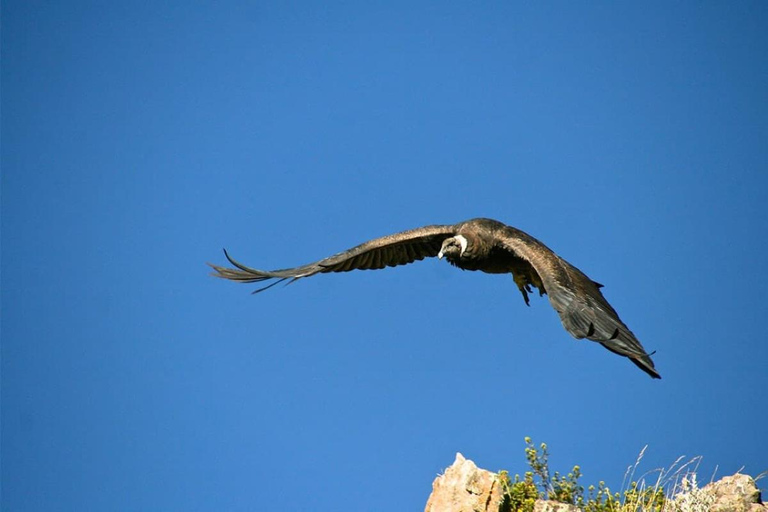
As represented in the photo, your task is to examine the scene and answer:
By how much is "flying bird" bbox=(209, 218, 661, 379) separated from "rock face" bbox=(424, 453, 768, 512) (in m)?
1.83

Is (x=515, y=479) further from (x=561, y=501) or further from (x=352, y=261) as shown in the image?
(x=352, y=261)

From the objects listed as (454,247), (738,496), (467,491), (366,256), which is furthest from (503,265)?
(738,496)

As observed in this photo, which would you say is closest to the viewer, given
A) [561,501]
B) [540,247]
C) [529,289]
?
[561,501]

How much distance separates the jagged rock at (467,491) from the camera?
1189 centimetres

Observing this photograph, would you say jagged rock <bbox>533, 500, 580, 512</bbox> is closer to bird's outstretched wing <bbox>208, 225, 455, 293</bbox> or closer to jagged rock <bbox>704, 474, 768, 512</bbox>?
jagged rock <bbox>704, 474, 768, 512</bbox>

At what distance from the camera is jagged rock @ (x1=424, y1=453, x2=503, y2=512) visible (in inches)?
468

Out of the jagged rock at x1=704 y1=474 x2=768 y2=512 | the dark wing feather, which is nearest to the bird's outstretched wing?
the dark wing feather

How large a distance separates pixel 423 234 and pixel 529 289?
146 cm

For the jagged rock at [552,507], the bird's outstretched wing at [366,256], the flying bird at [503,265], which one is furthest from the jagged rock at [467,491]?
the bird's outstretched wing at [366,256]

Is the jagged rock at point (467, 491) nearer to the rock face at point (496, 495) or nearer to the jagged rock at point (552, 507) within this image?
the rock face at point (496, 495)

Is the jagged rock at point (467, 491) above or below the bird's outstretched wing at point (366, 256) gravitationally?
below

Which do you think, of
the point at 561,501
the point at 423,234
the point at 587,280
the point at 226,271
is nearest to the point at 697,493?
the point at 561,501

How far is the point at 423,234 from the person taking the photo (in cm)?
1407

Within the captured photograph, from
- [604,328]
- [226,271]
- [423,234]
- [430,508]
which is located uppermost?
[423,234]
